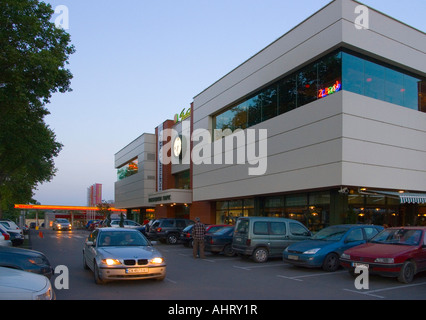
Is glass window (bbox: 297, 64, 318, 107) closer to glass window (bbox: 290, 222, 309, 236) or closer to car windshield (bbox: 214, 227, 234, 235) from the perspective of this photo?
glass window (bbox: 290, 222, 309, 236)

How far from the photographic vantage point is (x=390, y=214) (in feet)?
72.8

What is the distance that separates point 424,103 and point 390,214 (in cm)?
678

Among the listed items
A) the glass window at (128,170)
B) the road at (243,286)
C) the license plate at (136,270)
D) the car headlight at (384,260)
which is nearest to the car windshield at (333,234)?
the road at (243,286)

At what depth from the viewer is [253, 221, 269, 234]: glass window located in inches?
602

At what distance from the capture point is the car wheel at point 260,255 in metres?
15.2

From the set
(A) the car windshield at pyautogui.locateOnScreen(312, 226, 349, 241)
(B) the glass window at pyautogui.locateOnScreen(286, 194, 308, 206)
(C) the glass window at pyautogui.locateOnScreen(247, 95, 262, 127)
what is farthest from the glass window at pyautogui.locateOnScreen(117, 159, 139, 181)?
(A) the car windshield at pyautogui.locateOnScreen(312, 226, 349, 241)

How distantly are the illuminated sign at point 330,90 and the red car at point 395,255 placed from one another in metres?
9.38

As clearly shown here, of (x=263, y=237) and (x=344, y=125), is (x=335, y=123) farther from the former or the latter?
(x=263, y=237)

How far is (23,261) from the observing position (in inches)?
345

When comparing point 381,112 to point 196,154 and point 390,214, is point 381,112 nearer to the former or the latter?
point 390,214

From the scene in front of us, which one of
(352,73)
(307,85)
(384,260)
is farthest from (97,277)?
(307,85)

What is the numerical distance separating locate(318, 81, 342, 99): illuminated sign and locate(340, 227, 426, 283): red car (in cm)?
938

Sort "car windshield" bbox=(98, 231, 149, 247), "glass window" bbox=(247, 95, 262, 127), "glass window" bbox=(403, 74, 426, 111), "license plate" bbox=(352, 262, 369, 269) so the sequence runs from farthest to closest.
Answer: "glass window" bbox=(247, 95, 262, 127) < "glass window" bbox=(403, 74, 426, 111) < "car windshield" bbox=(98, 231, 149, 247) < "license plate" bbox=(352, 262, 369, 269)
